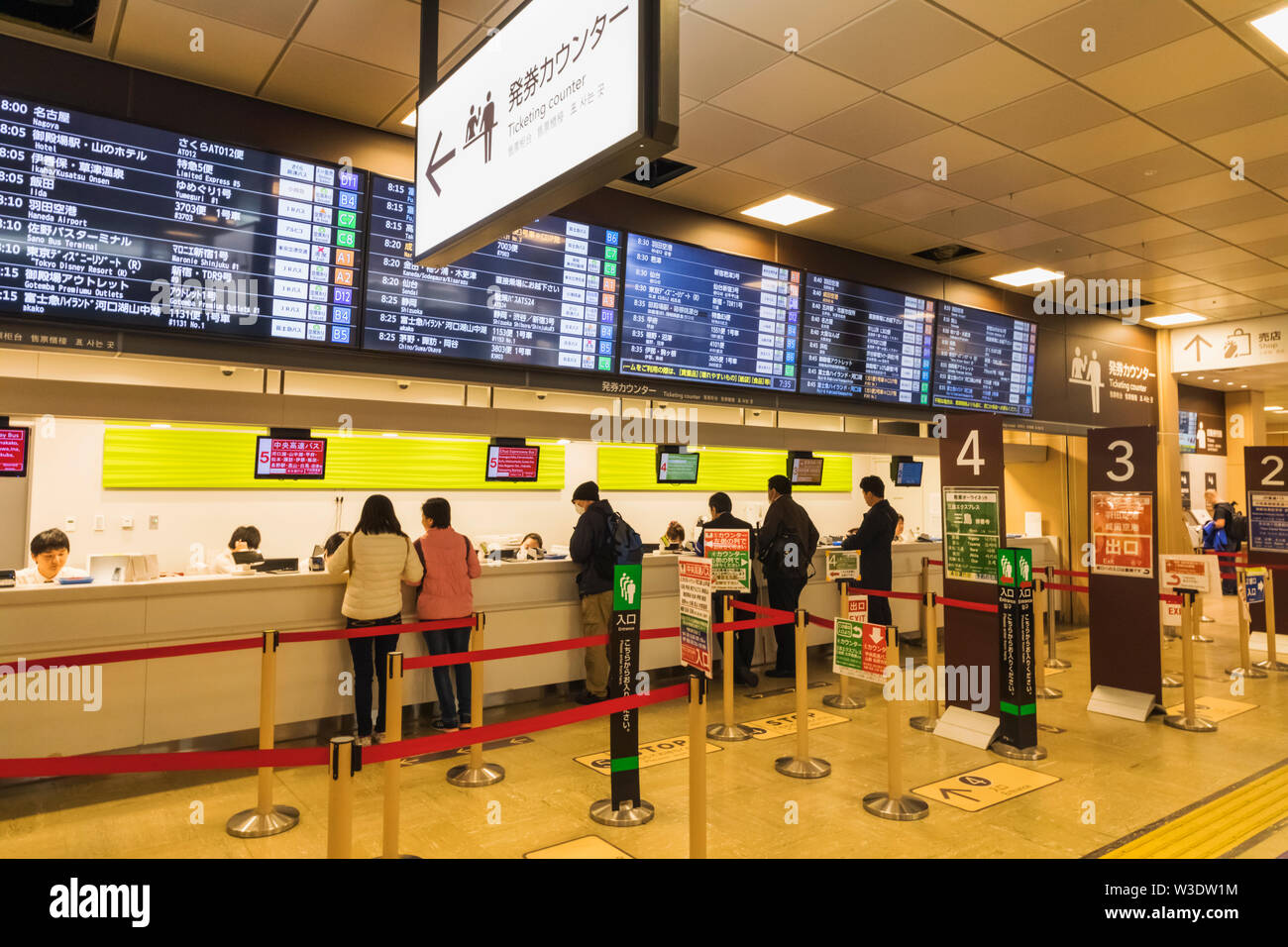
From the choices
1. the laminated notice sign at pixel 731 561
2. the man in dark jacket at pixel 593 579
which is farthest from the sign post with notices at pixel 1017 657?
the man in dark jacket at pixel 593 579

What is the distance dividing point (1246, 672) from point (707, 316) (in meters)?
5.93

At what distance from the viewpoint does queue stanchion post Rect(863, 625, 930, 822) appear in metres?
3.85

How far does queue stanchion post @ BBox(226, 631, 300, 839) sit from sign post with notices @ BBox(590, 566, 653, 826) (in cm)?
146

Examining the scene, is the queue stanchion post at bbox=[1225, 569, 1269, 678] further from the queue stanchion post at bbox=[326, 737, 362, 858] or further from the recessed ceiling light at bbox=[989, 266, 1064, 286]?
the queue stanchion post at bbox=[326, 737, 362, 858]

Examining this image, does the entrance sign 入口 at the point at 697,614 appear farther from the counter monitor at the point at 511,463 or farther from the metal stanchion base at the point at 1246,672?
the metal stanchion base at the point at 1246,672

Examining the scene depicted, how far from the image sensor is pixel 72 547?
7.34m

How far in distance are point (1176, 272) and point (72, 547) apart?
1093 cm

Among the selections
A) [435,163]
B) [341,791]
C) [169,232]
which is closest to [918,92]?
[435,163]

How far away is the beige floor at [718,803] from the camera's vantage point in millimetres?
3486

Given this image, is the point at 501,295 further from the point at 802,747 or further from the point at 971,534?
the point at 971,534

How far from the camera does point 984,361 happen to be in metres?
7.83

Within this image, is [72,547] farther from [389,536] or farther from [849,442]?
[849,442]

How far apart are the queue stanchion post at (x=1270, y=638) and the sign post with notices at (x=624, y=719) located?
6711 millimetres
